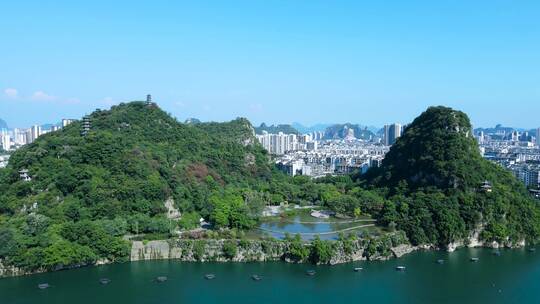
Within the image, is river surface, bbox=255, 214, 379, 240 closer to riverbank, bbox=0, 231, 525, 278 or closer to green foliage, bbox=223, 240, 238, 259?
riverbank, bbox=0, 231, 525, 278

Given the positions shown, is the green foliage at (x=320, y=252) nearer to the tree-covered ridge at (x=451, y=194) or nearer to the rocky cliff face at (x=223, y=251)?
the rocky cliff face at (x=223, y=251)

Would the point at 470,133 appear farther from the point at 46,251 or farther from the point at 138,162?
the point at 46,251

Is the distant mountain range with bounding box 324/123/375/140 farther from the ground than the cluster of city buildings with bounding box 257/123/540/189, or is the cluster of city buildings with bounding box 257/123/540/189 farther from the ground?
the distant mountain range with bounding box 324/123/375/140

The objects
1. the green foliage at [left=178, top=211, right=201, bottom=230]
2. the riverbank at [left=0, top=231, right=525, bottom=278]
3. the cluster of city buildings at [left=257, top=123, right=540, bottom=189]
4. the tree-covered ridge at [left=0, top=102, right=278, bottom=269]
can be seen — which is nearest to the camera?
the tree-covered ridge at [left=0, top=102, right=278, bottom=269]

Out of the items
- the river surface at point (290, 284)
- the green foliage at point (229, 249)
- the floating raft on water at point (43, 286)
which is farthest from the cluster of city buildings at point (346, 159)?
the floating raft on water at point (43, 286)

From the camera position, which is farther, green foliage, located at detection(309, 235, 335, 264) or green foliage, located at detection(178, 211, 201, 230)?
green foliage, located at detection(178, 211, 201, 230)

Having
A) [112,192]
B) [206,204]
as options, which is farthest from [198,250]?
[112,192]

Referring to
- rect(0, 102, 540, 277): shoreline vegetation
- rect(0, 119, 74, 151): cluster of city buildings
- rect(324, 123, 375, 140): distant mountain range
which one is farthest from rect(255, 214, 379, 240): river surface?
rect(324, 123, 375, 140): distant mountain range

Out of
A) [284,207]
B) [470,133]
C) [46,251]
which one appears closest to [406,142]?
[470,133]
